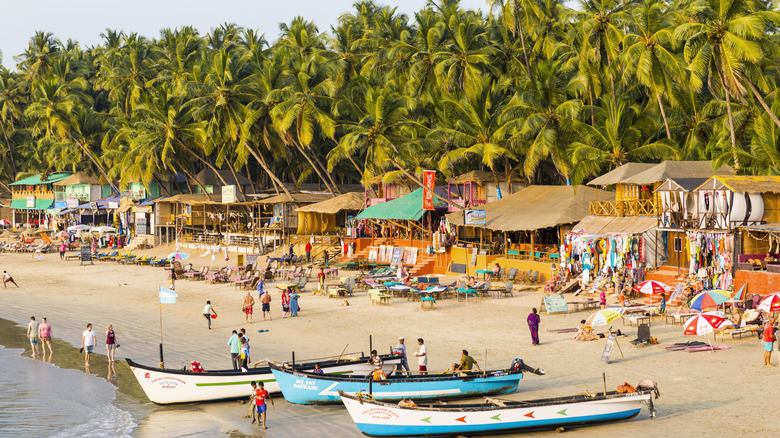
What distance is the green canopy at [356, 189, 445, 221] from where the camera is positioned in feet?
132

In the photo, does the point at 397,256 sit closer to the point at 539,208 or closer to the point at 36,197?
the point at 539,208

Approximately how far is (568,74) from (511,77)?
15.1 feet

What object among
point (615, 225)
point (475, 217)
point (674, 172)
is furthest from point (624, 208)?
point (475, 217)

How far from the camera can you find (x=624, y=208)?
3316 centimetres

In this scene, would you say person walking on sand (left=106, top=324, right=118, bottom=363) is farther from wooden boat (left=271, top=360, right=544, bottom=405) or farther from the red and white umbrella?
the red and white umbrella

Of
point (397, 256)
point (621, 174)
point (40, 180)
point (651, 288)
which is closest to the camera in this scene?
point (651, 288)

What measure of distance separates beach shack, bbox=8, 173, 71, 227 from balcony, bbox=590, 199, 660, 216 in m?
58.8

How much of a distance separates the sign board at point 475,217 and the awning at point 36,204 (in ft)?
183

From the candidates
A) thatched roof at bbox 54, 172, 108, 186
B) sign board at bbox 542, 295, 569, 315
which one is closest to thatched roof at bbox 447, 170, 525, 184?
sign board at bbox 542, 295, 569, 315

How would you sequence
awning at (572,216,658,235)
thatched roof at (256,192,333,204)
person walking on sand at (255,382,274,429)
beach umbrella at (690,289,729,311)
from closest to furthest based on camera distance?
1. person walking on sand at (255,382,274,429)
2. beach umbrella at (690,289,729,311)
3. awning at (572,216,658,235)
4. thatched roof at (256,192,333,204)

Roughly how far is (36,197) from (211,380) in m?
70.5

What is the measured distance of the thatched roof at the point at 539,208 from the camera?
1365 inches

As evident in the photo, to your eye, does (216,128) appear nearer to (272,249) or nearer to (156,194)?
(272,249)

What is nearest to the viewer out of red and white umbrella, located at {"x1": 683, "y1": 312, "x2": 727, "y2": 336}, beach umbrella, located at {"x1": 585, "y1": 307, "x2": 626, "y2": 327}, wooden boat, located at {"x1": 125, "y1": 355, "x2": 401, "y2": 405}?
wooden boat, located at {"x1": 125, "y1": 355, "x2": 401, "y2": 405}
